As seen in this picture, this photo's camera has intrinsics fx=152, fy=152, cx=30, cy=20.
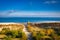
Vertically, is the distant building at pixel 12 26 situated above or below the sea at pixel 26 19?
below

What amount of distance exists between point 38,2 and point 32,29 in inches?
22.9

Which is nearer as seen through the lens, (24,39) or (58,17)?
(24,39)

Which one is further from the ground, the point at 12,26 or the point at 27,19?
the point at 27,19

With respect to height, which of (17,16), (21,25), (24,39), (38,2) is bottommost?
(24,39)

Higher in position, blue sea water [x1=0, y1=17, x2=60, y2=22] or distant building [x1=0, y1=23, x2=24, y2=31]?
blue sea water [x1=0, y1=17, x2=60, y2=22]

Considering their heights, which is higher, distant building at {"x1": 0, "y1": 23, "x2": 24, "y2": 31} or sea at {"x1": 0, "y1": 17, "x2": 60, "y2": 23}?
sea at {"x1": 0, "y1": 17, "x2": 60, "y2": 23}

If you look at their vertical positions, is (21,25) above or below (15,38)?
above

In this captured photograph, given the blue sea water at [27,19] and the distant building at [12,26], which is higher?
the blue sea water at [27,19]

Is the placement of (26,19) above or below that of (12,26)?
above

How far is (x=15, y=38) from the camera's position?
3.05 m

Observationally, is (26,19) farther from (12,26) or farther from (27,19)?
(12,26)

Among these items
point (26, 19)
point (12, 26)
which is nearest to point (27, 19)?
point (26, 19)

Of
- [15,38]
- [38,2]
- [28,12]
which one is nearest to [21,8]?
[28,12]

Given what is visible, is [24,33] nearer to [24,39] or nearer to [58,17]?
[24,39]
